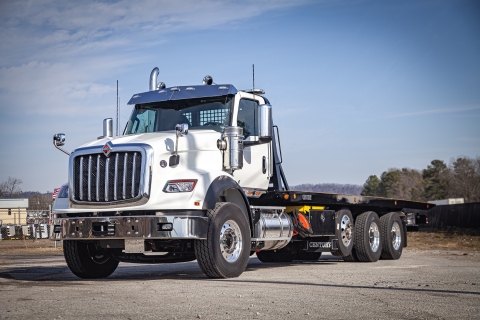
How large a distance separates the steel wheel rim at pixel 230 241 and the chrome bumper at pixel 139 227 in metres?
0.59

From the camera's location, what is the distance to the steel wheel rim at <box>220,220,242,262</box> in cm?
1121

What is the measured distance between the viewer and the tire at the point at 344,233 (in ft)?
50.6

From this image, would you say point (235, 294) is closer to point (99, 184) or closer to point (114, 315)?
point (114, 315)

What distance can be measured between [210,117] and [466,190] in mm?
113921

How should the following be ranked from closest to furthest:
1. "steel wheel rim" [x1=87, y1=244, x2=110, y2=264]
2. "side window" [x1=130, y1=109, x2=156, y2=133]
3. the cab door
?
1. "steel wheel rim" [x1=87, y1=244, x2=110, y2=264]
2. the cab door
3. "side window" [x1=130, y1=109, x2=156, y2=133]

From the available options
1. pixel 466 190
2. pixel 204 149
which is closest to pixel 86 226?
pixel 204 149

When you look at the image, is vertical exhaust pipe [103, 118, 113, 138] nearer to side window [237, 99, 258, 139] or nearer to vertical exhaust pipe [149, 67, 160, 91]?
vertical exhaust pipe [149, 67, 160, 91]

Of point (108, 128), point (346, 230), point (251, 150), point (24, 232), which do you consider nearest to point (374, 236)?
point (346, 230)

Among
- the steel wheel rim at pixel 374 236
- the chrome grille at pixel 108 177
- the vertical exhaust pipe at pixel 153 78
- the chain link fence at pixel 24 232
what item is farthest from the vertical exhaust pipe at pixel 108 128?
the chain link fence at pixel 24 232

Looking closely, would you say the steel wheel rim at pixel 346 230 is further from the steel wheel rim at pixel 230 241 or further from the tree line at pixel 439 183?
the tree line at pixel 439 183

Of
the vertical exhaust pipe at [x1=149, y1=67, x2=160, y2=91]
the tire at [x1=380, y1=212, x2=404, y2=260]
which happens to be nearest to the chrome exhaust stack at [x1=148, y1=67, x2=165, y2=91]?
the vertical exhaust pipe at [x1=149, y1=67, x2=160, y2=91]

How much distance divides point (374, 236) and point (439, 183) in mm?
110607

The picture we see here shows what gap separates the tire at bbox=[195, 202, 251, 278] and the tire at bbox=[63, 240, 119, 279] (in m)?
2.24

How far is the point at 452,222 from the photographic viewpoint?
48.3 meters
